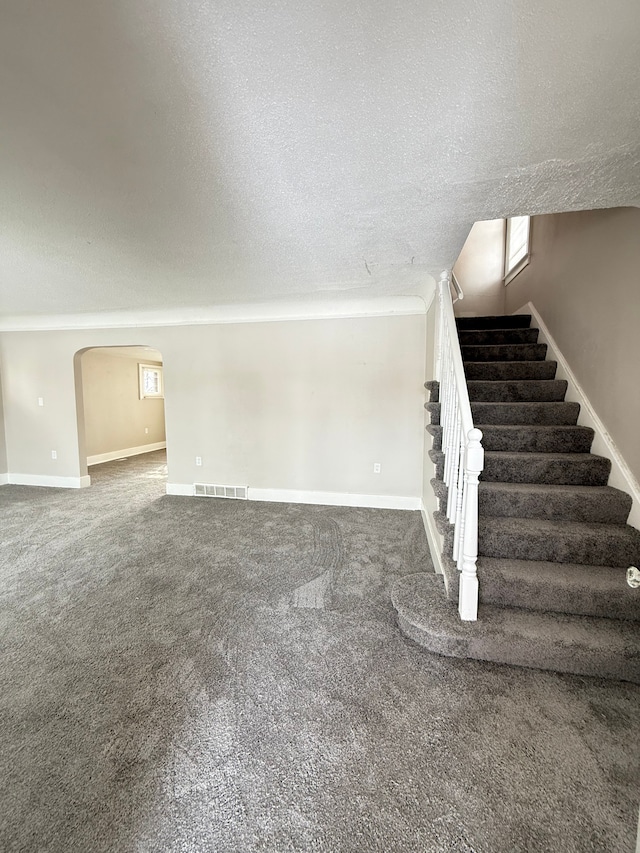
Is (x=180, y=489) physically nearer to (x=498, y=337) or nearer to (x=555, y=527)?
(x=555, y=527)

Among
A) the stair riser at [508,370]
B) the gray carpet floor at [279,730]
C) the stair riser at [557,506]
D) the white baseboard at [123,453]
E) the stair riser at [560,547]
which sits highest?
the stair riser at [508,370]

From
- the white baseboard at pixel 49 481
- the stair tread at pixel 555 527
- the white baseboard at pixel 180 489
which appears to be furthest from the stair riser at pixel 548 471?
the white baseboard at pixel 49 481

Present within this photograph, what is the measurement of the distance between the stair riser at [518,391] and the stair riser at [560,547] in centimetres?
116

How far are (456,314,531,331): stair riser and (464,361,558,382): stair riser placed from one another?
732 millimetres

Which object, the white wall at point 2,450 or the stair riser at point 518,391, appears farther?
the white wall at point 2,450

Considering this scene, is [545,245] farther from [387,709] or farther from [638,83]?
[387,709]

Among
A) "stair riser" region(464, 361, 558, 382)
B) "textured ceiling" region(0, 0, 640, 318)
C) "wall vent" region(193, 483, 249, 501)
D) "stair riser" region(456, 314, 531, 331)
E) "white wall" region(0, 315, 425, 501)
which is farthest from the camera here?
"wall vent" region(193, 483, 249, 501)

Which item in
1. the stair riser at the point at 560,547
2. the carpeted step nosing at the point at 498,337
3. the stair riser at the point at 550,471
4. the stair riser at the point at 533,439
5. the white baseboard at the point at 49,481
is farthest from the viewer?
the white baseboard at the point at 49,481

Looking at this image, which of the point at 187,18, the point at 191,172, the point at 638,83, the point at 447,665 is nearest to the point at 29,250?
the point at 191,172

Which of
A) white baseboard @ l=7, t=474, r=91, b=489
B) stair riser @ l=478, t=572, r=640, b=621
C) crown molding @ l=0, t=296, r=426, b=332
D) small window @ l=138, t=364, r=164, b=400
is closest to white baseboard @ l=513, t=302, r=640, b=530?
stair riser @ l=478, t=572, r=640, b=621

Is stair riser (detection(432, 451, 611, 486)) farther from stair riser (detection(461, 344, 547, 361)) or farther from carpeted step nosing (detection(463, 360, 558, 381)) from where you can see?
stair riser (detection(461, 344, 547, 361))

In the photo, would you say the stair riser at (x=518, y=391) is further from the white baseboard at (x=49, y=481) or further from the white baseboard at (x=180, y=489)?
the white baseboard at (x=49, y=481)

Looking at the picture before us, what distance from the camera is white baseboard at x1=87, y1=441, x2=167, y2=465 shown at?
19.2ft

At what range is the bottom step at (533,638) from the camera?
4.48ft
